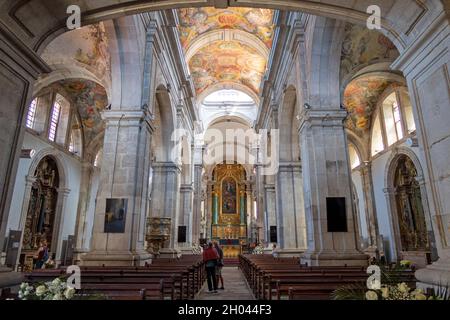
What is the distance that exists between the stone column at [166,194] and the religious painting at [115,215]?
5805 mm

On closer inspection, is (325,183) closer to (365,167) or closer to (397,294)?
(397,294)

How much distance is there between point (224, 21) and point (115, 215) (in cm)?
1237

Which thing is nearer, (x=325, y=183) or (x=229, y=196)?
(x=325, y=183)

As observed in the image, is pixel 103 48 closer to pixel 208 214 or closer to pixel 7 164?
pixel 7 164

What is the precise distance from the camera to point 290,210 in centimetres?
1344

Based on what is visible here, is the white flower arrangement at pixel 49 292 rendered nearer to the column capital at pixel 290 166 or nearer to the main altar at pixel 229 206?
the column capital at pixel 290 166

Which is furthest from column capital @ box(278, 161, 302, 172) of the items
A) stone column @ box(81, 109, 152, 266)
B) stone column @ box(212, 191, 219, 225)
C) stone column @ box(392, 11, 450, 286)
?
stone column @ box(212, 191, 219, 225)

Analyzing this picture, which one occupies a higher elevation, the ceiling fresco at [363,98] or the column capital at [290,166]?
the ceiling fresco at [363,98]

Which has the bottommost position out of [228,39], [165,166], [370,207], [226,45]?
[370,207]

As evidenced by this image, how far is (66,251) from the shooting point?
1603 cm

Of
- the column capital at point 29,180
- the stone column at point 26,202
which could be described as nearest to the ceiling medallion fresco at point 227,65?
the column capital at point 29,180

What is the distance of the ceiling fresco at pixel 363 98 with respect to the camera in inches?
596

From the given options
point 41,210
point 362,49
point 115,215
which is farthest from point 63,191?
point 362,49

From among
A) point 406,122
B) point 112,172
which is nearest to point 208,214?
point 406,122
